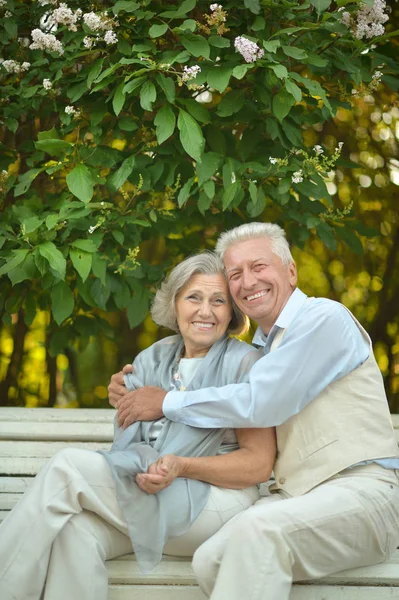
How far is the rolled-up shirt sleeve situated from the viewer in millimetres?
2258

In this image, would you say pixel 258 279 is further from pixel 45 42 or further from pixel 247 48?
pixel 45 42

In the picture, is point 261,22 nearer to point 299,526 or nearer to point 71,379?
point 299,526

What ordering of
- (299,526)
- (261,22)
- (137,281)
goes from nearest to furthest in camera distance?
1. (299,526)
2. (261,22)
3. (137,281)

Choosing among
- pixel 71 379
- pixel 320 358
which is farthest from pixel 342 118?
pixel 320 358

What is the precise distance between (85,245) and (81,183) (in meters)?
0.21

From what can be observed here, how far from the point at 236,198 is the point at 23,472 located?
1.24 m

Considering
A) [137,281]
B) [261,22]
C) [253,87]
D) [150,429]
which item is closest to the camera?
[150,429]

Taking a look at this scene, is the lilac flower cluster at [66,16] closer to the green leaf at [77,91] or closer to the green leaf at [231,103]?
the green leaf at [77,91]

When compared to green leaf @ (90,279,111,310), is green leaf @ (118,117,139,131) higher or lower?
higher

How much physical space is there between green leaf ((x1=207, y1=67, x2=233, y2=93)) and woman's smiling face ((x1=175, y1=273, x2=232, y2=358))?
65 centimetres

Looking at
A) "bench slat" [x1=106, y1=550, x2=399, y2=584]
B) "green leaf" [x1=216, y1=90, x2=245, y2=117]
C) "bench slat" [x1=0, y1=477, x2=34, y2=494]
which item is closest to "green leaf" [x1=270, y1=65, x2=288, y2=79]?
"green leaf" [x1=216, y1=90, x2=245, y2=117]

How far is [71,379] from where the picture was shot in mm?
4289

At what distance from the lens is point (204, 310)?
255 centimetres

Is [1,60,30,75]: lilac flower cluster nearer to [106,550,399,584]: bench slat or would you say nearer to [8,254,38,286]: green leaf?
[8,254,38,286]: green leaf
